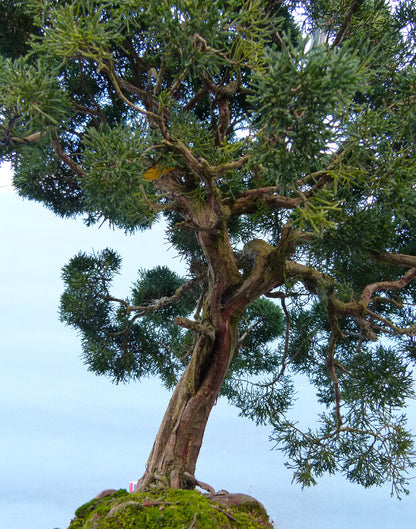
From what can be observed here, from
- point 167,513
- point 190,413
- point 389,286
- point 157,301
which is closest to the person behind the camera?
point 167,513

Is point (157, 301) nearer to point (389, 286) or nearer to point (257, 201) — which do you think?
point (257, 201)

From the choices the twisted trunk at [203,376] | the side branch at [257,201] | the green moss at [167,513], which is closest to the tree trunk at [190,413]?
the twisted trunk at [203,376]

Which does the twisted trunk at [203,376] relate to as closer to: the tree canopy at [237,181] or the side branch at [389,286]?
the tree canopy at [237,181]

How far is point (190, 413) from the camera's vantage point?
4.26 feet

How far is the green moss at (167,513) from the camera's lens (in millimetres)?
937

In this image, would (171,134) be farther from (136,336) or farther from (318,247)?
(136,336)

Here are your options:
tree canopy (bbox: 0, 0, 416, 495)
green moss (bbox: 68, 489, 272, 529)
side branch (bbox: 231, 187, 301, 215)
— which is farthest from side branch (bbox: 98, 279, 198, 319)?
green moss (bbox: 68, 489, 272, 529)

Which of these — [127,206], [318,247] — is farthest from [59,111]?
[318,247]

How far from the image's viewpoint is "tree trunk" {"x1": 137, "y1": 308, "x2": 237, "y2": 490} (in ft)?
4.06

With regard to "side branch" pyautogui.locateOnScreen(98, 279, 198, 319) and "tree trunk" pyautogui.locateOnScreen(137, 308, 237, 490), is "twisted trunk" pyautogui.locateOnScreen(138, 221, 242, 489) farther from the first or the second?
"side branch" pyautogui.locateOnScreen(98, 279, 198, 319)

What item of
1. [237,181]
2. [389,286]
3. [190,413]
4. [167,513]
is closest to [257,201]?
[237,181]

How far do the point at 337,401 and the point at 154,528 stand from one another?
0.83 metres

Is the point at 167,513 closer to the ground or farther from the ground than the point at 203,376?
closer to the ground

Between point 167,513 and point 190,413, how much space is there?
359 millimetres
